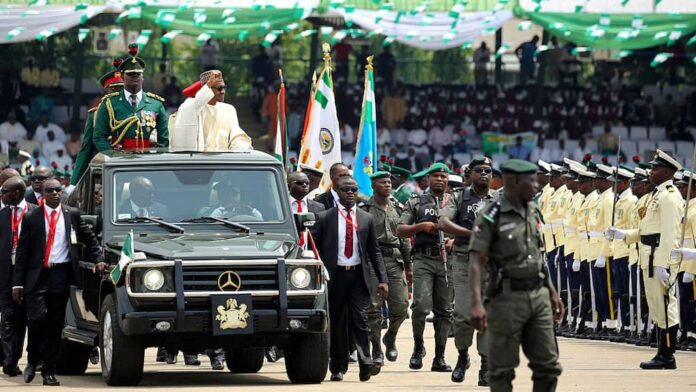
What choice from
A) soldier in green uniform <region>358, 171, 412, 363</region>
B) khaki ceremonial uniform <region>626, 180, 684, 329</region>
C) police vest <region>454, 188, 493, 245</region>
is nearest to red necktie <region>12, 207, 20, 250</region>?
soldier in green uniform <region>358, 171, 412, 363</region>

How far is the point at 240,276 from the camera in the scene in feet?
45.7

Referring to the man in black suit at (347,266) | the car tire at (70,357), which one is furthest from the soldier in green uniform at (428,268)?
the car tire at (70,357)

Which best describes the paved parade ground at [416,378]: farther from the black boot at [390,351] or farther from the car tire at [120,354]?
the car tire at [120,354]

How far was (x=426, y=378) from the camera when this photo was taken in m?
15.5

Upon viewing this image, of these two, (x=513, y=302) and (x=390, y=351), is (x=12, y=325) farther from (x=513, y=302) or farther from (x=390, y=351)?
(x=513, y=302)

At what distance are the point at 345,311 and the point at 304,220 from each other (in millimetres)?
1081

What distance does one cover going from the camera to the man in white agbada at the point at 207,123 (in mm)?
16641

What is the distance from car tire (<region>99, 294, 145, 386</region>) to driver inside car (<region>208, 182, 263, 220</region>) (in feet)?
4.62

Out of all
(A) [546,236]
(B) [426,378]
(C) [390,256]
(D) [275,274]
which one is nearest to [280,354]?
(C) [390,256]

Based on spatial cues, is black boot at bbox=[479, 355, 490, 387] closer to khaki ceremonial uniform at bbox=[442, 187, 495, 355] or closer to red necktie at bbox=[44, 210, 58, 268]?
khaki ceremonial uniform at bbox=[442, 187, 495, 355]

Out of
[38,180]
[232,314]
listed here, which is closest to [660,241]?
[232,314]

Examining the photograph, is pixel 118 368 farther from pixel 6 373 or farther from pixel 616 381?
pixel 616 381

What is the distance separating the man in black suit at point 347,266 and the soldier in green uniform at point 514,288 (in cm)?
430

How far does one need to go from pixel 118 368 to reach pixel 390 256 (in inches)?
161
